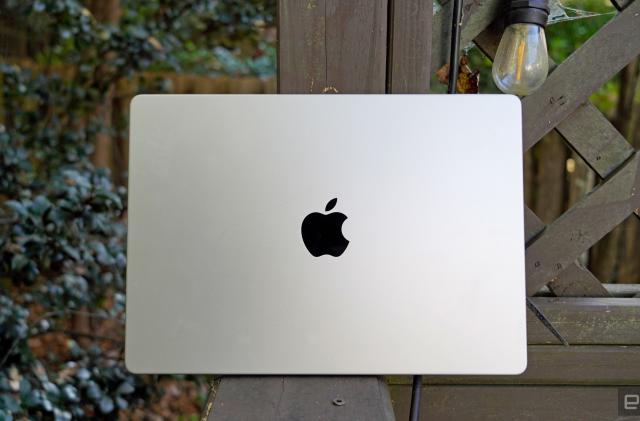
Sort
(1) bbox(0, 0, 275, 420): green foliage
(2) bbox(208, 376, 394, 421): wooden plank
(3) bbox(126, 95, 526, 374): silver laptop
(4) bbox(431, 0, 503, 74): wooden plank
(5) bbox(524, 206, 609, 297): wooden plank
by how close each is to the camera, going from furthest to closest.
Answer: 1. (1) bbox(0, 0, 275, 420): green foliage
2. (5) bbox(524, 206, 609, 297): wooden plank
3. (4) bbox(431, 0, 503, 74): wooden plank
4. (3) bbox(126, 95, 526, 374): silver laptop
5. (2) bbox(208, 376, 394, 421): wooden plank

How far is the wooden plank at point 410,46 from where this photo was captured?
3.29 ft

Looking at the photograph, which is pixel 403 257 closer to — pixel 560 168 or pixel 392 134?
pixel 392 134

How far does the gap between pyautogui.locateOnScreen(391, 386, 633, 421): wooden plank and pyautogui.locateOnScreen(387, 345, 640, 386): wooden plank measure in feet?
0.05

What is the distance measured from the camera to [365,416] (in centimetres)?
70

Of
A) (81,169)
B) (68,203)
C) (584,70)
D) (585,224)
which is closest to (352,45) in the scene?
(584,70)

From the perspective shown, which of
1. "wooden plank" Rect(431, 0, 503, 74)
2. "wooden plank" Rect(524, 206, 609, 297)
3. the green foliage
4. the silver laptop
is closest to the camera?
the silver laptop

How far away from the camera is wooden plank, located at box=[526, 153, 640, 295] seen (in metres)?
1.18

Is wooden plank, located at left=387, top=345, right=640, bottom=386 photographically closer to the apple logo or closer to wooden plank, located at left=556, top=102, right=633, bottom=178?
wooden plank, located at left=556, top=102, right=633, bottom=178

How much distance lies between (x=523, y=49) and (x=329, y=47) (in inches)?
12.6

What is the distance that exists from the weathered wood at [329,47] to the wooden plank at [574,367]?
23.7 inches

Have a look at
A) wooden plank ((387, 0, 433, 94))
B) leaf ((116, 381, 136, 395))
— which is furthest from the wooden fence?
leaf ((116, 381, 136, 395))

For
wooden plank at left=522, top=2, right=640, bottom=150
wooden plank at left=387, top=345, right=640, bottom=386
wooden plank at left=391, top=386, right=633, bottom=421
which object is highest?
wooden plank at left=522, top=2, right=640, bottom=150

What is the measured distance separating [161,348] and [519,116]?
24.3 inches

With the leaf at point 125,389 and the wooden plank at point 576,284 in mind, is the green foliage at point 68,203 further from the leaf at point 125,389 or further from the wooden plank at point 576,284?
the wooden plank at point 576,284
